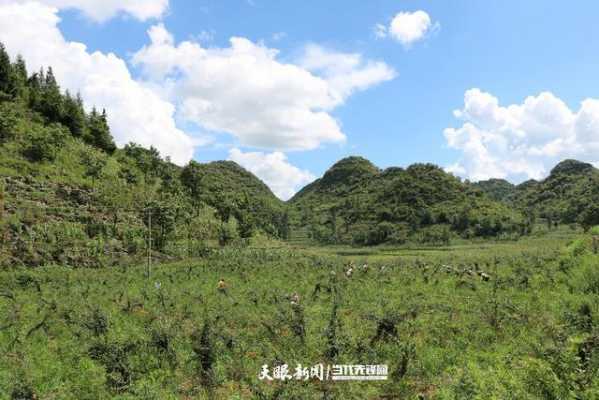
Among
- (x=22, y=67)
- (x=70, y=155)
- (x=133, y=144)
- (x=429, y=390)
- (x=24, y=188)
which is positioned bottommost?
(x=429, y=390)

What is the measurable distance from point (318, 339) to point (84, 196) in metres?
36.9

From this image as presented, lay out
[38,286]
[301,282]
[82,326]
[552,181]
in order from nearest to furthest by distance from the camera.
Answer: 1. [82,326]
2. [38,286]
3. [301,282]
4. [552,181]

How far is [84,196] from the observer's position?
39.5 meters

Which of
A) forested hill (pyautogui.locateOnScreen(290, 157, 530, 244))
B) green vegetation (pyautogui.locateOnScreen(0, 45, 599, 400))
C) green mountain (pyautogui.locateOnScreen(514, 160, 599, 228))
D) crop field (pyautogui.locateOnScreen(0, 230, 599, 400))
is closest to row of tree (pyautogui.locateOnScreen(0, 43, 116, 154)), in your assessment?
green vegetation (pyautogui.locateOnScreen(0, 45, 599, 400))

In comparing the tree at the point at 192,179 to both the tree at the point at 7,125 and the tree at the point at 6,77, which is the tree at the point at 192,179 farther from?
the tree at the point at 6,77

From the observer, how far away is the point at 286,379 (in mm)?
8953

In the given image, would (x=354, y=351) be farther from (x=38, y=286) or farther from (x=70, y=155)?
(x=70, y=155)

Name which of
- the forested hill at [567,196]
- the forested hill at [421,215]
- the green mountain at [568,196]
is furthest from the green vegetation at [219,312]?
the forested hill at [567,196]

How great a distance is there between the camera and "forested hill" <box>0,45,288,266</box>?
1261 inches

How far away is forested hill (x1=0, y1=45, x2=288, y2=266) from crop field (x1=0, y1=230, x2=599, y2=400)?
1327 cm

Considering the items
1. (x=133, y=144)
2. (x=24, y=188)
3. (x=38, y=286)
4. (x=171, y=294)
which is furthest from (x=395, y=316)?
(x=133, y=144)

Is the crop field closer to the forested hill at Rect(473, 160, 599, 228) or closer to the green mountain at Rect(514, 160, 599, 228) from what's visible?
the green mountain at Rect(514, 160, 599, 228)

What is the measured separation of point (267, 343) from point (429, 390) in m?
4.84

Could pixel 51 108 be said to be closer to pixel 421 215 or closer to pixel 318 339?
pixel 318 339
